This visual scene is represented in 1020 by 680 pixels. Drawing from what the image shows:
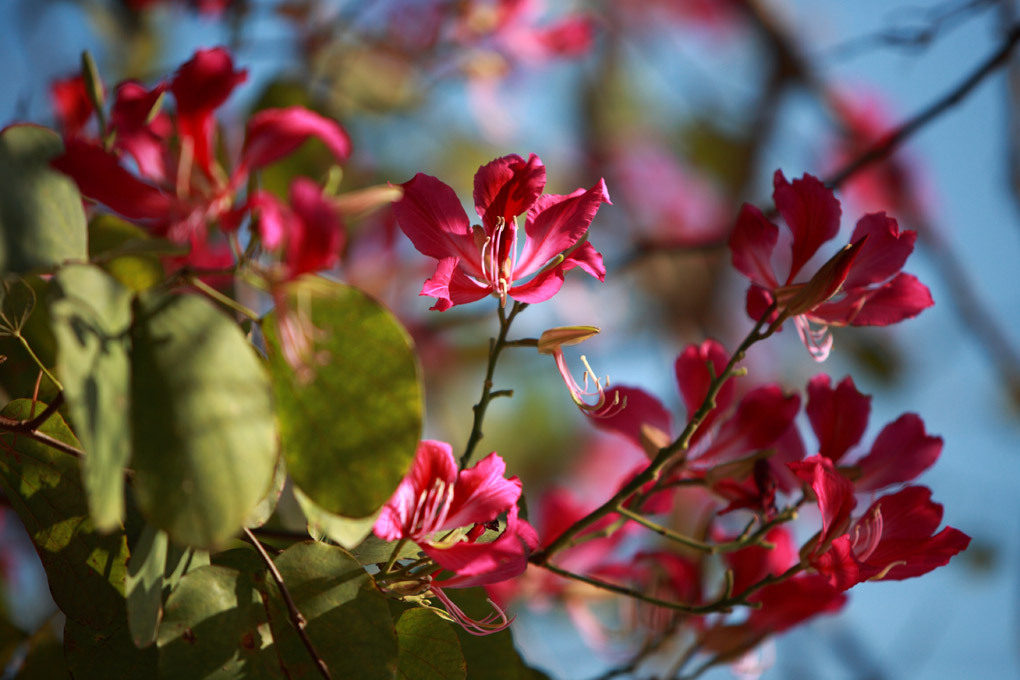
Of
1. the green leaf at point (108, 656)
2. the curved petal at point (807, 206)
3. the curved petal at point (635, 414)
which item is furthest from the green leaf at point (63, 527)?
the curved petal at point (807, 206)

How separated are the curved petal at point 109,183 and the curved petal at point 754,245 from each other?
44cm

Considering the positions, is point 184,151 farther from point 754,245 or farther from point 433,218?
point 754,245

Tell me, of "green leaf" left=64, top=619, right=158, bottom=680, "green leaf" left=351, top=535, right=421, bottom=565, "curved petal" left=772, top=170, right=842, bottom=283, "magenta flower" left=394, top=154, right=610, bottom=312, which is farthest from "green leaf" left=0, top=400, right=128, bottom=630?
"curved petal" left=772, top=170, right=842, bottom=283

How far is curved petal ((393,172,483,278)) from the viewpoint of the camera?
0.50m

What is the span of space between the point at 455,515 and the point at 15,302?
0.29m

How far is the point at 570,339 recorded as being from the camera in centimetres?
50

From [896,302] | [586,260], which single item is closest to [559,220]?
[586,260]

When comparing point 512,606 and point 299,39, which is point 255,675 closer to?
point 512,606

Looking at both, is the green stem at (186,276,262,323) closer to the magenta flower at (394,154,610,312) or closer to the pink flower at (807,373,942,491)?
the magenta flower at (394,154,610,312)

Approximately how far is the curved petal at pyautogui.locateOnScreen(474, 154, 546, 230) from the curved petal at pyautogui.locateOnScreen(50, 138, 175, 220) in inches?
10.0

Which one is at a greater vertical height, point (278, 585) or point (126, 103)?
point (126, 103)

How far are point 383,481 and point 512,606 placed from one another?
88cm

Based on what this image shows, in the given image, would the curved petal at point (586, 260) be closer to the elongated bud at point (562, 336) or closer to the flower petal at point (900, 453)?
the elongated bud at point (562, 336)

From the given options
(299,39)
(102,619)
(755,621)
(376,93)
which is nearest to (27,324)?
(102,619)
